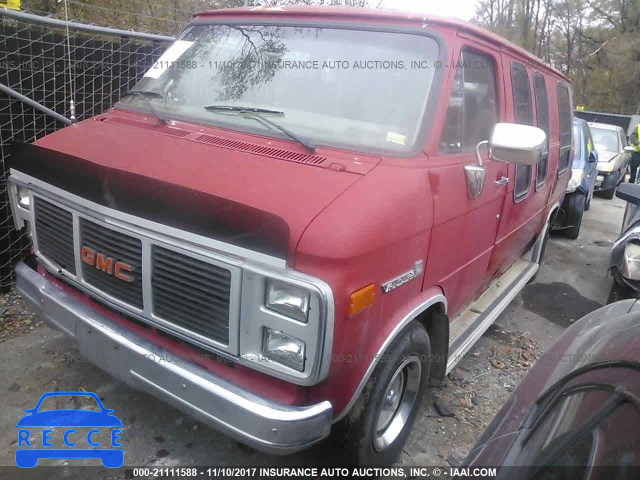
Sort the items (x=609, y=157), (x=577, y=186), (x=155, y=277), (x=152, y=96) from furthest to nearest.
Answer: (x=609, y=157), (x=577, y=186), (x=152, y=96), (x=155, y=277)

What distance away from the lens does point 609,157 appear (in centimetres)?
1205

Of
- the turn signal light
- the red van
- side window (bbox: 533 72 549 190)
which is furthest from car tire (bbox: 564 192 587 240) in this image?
the turn signal light

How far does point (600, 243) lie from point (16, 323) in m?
7.90

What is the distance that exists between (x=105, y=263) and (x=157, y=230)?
1.36 ft

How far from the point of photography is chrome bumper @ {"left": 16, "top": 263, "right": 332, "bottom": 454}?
6.60ft

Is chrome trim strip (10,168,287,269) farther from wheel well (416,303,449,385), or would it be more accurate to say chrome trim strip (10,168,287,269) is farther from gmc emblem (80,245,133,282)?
wheel well (416,303,449,385)

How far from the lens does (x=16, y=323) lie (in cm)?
396

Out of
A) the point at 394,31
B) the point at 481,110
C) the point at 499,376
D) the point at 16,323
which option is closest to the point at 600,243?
the point at 499,376

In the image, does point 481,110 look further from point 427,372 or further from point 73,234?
point 73,234

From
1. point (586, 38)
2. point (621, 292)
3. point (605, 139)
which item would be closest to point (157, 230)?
point (621, 292)

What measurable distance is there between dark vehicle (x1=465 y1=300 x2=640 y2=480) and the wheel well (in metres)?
0.80

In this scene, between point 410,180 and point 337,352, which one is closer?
point 337,352

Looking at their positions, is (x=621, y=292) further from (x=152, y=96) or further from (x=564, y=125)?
(x=152, y=96)

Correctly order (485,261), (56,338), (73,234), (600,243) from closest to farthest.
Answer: (73,234)
(485,261)
(56,338)
(600,243)
